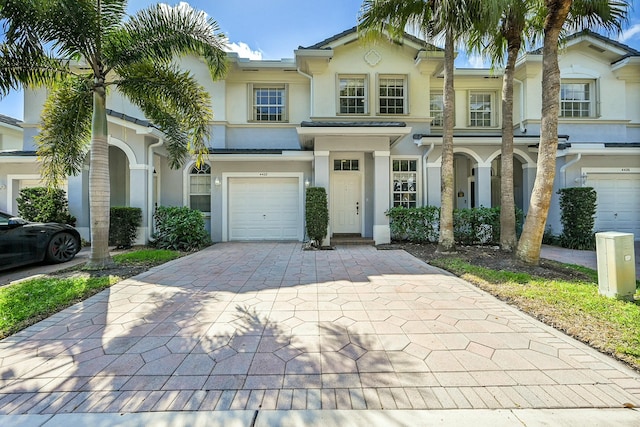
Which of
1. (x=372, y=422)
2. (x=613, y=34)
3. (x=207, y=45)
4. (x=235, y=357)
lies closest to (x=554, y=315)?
(x=372, y=422)

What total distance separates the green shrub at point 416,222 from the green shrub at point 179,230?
248 inches

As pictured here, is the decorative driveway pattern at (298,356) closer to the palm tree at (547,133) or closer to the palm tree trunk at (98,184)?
the palm tree trunk at (98,184)

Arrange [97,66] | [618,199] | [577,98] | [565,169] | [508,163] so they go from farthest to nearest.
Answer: [577,98]
[618,199]
[565,169]
[508,163]
[97,66]

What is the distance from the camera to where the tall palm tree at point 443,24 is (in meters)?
7.14

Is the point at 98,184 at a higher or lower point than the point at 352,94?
lower

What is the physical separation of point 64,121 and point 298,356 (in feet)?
25.7

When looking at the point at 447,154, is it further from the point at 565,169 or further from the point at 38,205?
the point at 38,205

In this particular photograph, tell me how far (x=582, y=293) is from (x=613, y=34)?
7.16 metres

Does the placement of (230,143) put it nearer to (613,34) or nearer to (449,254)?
(449,254)

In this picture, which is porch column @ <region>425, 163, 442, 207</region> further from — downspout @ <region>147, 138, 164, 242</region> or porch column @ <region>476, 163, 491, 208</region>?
downspout @ <region>147, 138, 164, 242</region>

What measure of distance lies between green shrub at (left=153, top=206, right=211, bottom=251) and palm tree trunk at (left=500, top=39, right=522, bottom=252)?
30.0ft

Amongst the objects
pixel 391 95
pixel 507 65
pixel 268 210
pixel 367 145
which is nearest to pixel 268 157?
pixel 268 210

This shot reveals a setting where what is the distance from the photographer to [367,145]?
9.72 m

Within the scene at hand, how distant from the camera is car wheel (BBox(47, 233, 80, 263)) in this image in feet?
23.0
